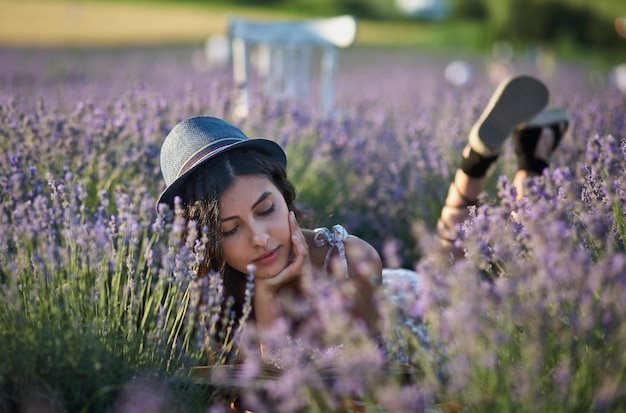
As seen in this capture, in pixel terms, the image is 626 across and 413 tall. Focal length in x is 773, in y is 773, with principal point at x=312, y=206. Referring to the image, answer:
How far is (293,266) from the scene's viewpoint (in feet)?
6.52

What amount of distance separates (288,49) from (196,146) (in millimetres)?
3969

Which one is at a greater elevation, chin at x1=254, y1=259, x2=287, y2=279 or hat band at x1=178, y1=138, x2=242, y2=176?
hat band at x1=178, y1=138, x2=242, y2=176

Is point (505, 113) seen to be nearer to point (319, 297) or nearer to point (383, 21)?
point (319, 297)

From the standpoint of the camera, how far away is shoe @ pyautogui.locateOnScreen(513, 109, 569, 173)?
2.82 metres

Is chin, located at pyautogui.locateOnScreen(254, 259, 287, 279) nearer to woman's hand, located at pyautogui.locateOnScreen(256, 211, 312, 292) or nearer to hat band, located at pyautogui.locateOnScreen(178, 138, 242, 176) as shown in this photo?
woman's hand, located at pyautogui.locateOnScreen(256, 211, 312, 292)

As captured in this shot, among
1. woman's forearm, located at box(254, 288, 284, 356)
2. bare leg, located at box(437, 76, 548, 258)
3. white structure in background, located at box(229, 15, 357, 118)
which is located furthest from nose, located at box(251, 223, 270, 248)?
white structure in background, located at box(229, 15, 357, 118)

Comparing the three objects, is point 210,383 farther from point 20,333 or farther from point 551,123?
point 551,123

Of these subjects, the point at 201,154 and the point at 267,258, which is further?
the point at 201,154

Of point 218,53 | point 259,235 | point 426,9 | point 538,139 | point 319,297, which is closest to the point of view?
point 319,297

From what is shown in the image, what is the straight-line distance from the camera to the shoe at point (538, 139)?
9.25 feet

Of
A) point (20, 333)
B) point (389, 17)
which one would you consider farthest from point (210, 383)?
point (389, 17)

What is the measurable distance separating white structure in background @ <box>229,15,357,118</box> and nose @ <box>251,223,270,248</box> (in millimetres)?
2915

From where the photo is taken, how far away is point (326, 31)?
541 centimetres

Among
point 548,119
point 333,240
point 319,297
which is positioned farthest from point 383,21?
point 319,297
